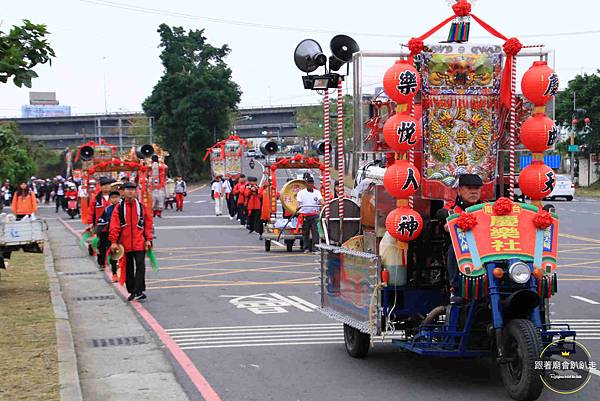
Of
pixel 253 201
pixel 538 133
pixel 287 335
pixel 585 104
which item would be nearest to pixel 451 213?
pixel 538 133

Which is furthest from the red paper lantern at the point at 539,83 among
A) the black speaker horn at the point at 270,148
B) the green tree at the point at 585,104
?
the green tree at the point at 585,104

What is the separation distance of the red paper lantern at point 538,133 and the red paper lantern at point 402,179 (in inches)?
44.6

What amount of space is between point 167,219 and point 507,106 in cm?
3086

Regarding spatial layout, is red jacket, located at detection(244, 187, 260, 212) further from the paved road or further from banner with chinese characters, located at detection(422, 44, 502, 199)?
banner with chinese characters, located at detection(422, 44, 502, 199)

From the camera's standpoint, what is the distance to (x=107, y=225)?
1800 cm

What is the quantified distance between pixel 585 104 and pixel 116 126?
66.6 m

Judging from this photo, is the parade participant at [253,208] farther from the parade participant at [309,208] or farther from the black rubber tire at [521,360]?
the black rubber tire at [521,360]

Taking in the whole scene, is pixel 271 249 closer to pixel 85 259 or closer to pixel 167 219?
pixel 85 259

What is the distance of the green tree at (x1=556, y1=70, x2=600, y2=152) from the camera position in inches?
2397

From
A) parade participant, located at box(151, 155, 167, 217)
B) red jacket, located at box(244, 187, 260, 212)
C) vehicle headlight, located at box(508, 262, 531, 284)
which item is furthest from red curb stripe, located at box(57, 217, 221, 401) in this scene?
parade participant, located at box(151, 155, 167, 217)

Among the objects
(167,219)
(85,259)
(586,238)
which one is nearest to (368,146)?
(85,259)

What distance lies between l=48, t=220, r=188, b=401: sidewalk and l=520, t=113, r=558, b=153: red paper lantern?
387 centimetres

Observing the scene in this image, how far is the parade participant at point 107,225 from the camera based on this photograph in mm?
16164

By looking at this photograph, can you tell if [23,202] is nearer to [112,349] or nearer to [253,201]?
[253,201]
